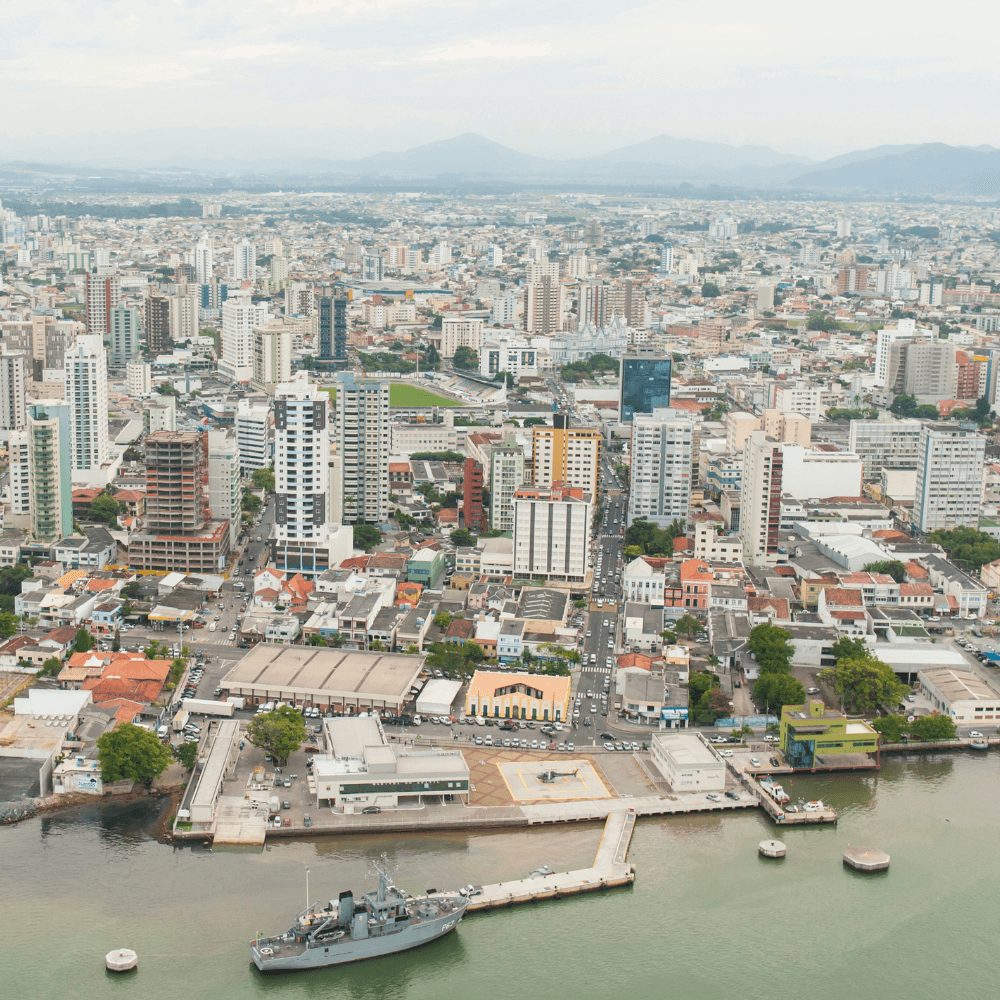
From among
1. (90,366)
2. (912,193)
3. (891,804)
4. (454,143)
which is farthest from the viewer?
(454,143)

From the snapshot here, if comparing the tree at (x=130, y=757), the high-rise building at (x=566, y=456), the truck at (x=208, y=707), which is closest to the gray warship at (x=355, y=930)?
the tree at (x=130, y=757)

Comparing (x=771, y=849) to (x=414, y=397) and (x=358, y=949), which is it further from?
(x=414, y=397)

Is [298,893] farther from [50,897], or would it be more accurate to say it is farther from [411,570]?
[411,570]

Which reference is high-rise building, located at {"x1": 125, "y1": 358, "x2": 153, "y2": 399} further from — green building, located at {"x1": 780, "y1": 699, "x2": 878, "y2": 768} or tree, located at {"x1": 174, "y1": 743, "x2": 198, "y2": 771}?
green building, located at {"x1": 780, "y1": 699, "x2": 878, "y2": 768}

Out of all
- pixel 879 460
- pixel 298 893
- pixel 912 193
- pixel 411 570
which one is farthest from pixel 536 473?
pixel 912 193

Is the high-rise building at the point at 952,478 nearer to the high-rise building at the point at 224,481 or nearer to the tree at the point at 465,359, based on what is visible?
the high-rise building at the point at 224,481

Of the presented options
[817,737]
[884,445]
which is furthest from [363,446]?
[884,445]

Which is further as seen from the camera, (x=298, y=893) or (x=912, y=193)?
(x=912, y=193)
